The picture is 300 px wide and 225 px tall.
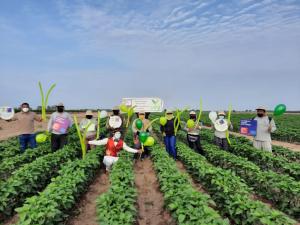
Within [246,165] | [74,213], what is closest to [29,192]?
[74,213]

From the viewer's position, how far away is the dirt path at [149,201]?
5.55 m

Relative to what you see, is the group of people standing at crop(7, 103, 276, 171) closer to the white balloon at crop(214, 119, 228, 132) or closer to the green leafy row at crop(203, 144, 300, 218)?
the white balloon at crop(214, 119, 228, 132)

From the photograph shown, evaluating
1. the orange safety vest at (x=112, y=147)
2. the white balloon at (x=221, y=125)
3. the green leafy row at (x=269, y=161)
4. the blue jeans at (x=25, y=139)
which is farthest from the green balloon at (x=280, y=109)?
the blue jeans at (x=25, y=139)

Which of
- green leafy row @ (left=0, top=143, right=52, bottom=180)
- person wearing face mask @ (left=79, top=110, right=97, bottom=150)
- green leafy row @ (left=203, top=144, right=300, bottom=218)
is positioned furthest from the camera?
person wearing face mask @ (left=79, top=110, right=97, bottom=150)

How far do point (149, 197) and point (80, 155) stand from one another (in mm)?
4756

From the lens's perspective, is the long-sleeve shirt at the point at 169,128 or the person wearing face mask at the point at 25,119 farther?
the long-sleeve shirt at the point at 169,128

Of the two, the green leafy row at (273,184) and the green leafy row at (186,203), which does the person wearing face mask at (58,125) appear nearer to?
the green leafy row at (186,203)

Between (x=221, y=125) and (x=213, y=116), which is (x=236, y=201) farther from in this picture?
(x=213, y=116)

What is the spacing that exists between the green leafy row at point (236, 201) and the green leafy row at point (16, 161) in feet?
16.1

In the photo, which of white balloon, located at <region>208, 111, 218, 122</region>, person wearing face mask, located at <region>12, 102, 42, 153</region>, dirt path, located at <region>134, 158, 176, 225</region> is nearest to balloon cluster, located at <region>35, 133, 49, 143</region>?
person wearing face mask, located at <region>12, 102, 42, 153</region>

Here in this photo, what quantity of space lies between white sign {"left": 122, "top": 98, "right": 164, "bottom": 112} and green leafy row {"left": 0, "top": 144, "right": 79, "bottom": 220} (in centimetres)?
1053

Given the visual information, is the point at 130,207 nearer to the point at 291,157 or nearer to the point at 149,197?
the point at 149,197

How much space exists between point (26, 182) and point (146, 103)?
13291mm

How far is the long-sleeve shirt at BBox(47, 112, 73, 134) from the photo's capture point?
918 cm
